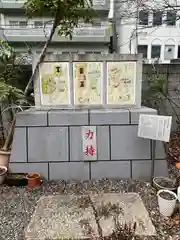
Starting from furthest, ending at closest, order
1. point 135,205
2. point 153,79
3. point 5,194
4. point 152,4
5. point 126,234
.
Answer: point 152,4, point 153,79, point 5,194, point 135,205, point 126,234

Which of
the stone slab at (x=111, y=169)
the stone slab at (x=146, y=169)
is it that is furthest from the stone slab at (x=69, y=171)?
the stone slab at (x=146, y=169)

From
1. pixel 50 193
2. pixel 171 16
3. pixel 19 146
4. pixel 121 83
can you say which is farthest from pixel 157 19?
pixel 50 193

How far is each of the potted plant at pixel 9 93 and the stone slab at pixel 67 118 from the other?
0.48 m

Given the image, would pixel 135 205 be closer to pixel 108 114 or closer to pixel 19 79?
pixel 108 114

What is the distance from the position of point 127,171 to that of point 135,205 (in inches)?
22.6

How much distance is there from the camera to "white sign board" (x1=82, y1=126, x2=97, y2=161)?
2.62 m

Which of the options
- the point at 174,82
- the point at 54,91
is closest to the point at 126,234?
the point at 54,91

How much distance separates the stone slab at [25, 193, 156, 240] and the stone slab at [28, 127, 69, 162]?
511 mm

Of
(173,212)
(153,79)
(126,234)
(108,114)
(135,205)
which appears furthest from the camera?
(153,79)

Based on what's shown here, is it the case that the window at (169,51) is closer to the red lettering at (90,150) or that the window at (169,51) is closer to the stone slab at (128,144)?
the stone slab at (128,144)

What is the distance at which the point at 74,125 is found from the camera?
262 centimetres

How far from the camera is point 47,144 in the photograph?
2.63 m

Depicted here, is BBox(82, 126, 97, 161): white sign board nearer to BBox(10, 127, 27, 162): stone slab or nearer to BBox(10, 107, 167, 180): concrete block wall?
BBox(10, 107, 167, 180): concrete block wall

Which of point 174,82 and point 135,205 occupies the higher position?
point 174,82
